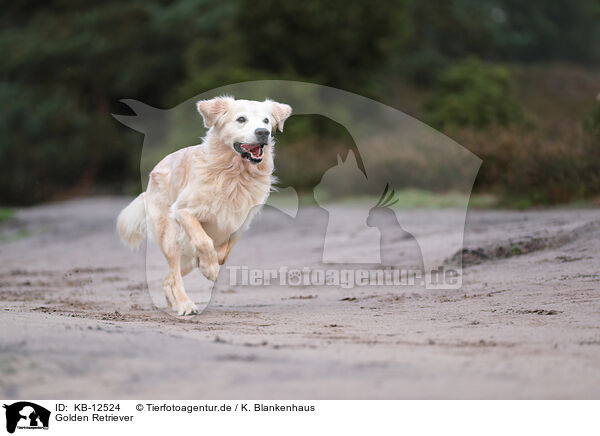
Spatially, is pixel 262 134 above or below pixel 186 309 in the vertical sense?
above

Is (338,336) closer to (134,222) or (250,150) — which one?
(250,150)

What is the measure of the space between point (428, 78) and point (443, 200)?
27.1m

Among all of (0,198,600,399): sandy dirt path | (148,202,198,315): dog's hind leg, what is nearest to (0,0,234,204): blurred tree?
(0,198,600,399): sandy dirt path

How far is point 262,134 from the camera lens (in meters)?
6.12

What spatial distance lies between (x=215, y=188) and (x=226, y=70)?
918 inches

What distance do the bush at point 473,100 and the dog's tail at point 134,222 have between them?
15762 mm

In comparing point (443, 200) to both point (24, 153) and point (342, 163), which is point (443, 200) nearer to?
point (342, 163)

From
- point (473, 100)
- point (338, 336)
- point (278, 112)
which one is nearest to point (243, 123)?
point (278, 112)

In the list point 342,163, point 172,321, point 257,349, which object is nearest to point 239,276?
point 172,321

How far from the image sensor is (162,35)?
3878 centimetres

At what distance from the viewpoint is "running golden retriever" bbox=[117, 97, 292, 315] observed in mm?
6281
